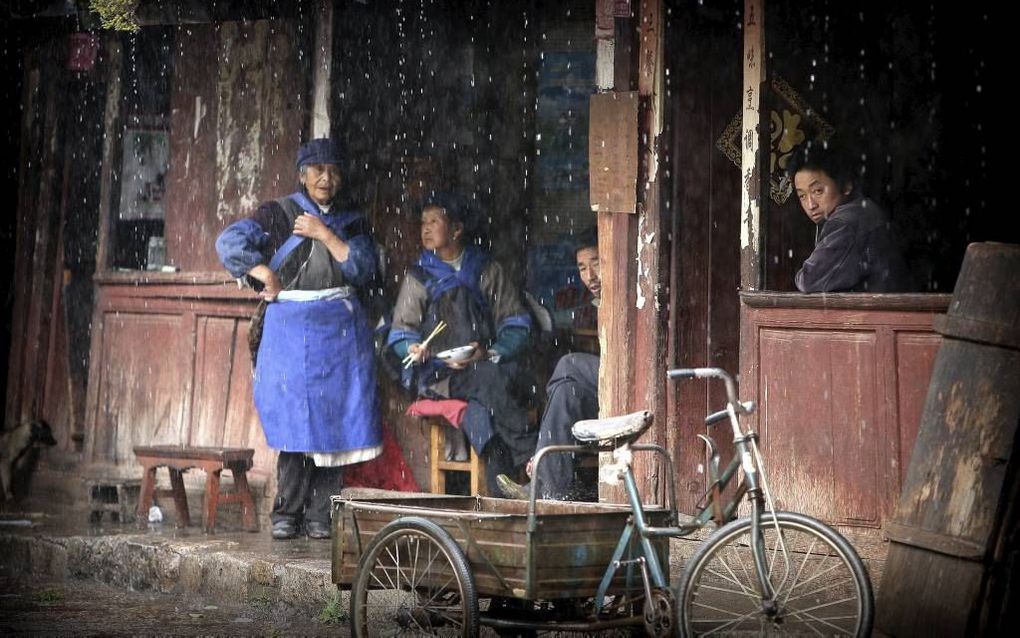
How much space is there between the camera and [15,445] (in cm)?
1232

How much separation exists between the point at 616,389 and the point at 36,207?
6.58 m

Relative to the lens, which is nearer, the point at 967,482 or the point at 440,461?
the point at 967,482

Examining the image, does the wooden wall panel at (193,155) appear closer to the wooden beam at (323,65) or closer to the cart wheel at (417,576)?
the wooden beam at (323,65)

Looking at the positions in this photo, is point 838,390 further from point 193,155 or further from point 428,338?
point 193,155

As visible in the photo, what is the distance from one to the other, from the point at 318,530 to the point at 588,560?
4.17 m

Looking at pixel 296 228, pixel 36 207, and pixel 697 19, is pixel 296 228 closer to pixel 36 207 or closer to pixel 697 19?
pixel 697 19

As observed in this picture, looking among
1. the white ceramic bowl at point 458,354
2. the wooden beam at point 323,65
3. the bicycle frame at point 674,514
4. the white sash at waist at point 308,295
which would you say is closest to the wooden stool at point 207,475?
the white sash at waist at point 308,295

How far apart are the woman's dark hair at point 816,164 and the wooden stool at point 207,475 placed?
4382mm

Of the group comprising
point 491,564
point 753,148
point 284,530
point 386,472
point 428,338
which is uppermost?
point 753,148

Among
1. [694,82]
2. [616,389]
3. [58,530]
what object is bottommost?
[58,530]

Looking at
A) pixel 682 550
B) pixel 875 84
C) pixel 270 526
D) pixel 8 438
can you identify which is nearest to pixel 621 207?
pixel 682 550

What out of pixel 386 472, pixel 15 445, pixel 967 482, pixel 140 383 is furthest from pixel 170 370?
pixel 967 482

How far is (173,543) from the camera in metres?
9.62

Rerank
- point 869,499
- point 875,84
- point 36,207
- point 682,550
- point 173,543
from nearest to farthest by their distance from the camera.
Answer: point 869,499
point 682,550
point 173,543
point 875,84
point 36,207
